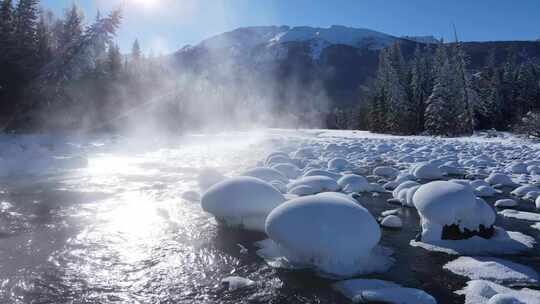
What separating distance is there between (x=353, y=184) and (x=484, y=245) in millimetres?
5007

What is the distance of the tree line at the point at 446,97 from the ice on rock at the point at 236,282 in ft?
115

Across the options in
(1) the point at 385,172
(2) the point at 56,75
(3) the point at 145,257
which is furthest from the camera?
(2) the point at 56,75

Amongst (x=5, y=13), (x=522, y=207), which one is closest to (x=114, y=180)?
(x=522, y=207)

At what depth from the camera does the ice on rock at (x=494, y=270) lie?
532 centimetres

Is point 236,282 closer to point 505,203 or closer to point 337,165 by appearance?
point 505,203

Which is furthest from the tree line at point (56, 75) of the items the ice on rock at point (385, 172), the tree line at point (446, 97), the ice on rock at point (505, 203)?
the tree line at point (446, 97)

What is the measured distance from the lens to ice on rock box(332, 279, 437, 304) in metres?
4.75

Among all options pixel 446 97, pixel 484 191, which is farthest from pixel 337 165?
pixel 446 97

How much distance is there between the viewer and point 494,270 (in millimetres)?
5590

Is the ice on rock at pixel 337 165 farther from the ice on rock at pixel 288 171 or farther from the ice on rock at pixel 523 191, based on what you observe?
the ice on rock at pixel 523 191

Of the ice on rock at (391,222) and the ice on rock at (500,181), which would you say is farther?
the ice on rock at (500,181)

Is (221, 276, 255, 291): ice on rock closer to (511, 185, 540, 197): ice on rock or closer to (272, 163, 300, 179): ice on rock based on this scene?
(272, 163, 300, 179): ice on rock

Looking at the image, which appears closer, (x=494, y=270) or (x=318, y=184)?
(x=494, y=270)

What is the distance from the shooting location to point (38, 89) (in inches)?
1105
